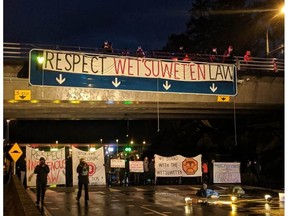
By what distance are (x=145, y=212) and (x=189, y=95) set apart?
12.4m

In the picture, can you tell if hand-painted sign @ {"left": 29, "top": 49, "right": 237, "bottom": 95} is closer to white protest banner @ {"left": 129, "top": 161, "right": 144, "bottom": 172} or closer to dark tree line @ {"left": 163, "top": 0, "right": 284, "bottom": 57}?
white protest banner @ {"left": 129, "top": 161, "right": 144, "bottom": 172}

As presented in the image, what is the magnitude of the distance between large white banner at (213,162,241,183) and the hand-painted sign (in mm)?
6735

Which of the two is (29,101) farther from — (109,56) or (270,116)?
(270,116)

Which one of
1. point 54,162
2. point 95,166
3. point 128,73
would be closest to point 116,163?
point 95,166

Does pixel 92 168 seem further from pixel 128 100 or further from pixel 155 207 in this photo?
pixel 155 207

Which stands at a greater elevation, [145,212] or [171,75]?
[171,75]

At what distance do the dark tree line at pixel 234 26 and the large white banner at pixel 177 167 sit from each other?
21.2 meters

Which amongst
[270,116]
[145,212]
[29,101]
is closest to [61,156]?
[29,101]

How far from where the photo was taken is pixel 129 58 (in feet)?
79.2

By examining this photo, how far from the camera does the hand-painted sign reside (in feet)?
74.6

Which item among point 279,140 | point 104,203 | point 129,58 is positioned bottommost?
point 104,203

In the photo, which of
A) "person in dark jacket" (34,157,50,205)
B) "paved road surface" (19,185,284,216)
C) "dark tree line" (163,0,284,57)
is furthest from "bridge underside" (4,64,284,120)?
"dark tree line" (163,0,284,57)

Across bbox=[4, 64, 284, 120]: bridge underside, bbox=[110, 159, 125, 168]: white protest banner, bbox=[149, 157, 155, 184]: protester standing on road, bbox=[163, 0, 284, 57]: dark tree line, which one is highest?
bbox=[163, 0, 284, 57]: dark tree line

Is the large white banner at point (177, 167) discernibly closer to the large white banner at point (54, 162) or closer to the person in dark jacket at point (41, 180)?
the large white banner at point (54, 162)
